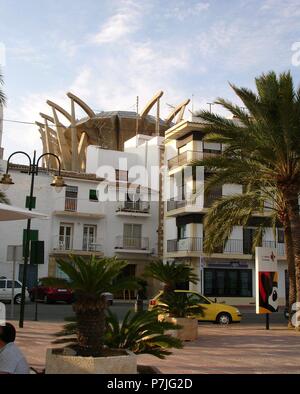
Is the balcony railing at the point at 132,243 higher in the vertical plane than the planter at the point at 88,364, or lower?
higher

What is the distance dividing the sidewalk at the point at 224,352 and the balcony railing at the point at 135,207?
25.6m

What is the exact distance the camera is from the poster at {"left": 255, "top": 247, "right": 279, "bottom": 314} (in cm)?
1758

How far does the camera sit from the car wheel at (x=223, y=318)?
20797 millimetres

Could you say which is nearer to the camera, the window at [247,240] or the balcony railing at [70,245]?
the window at [247,240]

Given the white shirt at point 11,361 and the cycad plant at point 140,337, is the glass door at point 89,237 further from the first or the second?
the white shirt at point 11,361

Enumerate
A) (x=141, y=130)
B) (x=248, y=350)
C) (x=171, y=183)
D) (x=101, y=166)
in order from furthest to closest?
(x=141, y=130) < (x=101, y=166) < (x=171, y=183) < (x=248, y=350)

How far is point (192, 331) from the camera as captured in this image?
48.2 feet

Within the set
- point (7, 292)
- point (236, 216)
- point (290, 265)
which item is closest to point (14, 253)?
point (236, 216)

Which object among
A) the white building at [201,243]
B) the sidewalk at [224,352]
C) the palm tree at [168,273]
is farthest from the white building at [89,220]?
the palm tree at [168,273]

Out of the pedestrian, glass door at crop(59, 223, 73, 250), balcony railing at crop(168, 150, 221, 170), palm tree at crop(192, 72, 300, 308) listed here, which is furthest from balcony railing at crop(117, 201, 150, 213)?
the pedestrian

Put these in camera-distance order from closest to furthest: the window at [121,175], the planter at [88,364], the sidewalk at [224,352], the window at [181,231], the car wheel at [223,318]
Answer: the planter at [88,364]
the sidewalk at [224,352]
the car wheel at [223,318]
the window at [181,231]
the window at [121,175]

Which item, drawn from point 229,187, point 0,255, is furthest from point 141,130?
point 0,255
